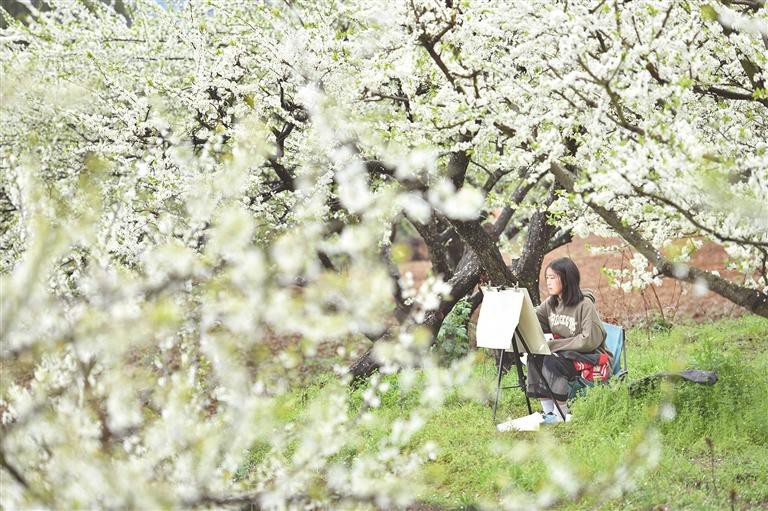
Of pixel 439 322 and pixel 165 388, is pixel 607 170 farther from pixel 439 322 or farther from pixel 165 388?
pixel 439 322

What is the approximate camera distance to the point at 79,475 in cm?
247

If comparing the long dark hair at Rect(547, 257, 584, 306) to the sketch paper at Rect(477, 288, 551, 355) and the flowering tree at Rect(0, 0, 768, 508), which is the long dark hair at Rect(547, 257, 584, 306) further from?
the sketch paper at Rect(477, 288, 551, 355)

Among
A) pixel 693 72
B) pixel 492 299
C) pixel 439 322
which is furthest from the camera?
pixel 439 322

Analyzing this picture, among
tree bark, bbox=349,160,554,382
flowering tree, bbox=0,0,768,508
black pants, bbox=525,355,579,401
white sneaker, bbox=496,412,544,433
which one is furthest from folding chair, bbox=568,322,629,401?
tree bark, bbox=349,160,554,382

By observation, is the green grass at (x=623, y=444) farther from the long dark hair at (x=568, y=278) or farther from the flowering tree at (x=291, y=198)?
the long dark hair at (x=568, y=278)

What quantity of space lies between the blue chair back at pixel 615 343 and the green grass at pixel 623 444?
22.5 inches

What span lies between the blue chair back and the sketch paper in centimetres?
91

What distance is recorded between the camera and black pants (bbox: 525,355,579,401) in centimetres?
641

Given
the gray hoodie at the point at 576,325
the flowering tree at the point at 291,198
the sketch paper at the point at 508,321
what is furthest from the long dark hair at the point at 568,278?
the sketch paper at the point at 508,321

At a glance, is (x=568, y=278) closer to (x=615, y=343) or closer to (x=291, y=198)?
(x=615, y=343)

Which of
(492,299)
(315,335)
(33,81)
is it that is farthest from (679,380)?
(33,81)

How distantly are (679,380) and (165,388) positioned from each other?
4432 millimetres

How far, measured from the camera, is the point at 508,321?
628 centimetres

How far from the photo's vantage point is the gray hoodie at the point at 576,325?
6.55 m
